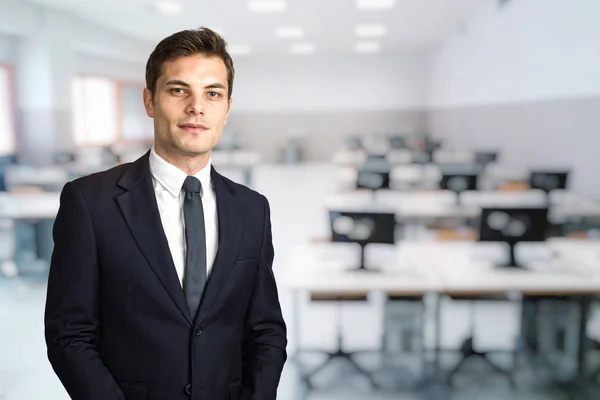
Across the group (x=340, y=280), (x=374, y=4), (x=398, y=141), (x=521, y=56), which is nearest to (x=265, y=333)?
(x=340, y=280)

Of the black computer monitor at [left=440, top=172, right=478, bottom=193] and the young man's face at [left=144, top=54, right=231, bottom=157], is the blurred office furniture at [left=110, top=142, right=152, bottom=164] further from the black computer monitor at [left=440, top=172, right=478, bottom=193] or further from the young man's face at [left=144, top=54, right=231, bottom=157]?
the young man's face at [left=144, top=54, right=231, bottom=157]

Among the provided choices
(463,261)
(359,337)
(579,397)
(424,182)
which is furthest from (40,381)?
(424,182)

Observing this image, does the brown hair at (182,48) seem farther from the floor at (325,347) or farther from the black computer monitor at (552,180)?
the black computer monitor at (552,180)

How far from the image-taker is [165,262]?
119cm

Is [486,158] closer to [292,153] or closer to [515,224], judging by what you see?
[515,224]

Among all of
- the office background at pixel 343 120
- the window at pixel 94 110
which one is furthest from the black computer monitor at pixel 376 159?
the window at pixel 94 110

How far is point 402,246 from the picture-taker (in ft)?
12.6

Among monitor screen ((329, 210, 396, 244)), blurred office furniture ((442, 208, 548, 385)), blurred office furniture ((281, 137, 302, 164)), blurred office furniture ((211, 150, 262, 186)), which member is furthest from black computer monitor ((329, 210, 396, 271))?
blurred office furniture ((281, 137, 302, 164))

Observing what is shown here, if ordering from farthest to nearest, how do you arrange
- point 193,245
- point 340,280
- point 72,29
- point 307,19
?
point 307,19 → point 72,29 → point 340,280 → point 193,245

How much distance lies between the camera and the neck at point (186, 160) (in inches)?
48.8

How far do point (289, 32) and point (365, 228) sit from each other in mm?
6316

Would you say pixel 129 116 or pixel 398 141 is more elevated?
pixel 129 116

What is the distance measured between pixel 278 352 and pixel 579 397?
8.42ft

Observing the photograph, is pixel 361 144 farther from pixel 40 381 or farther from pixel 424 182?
pixel 40 381
